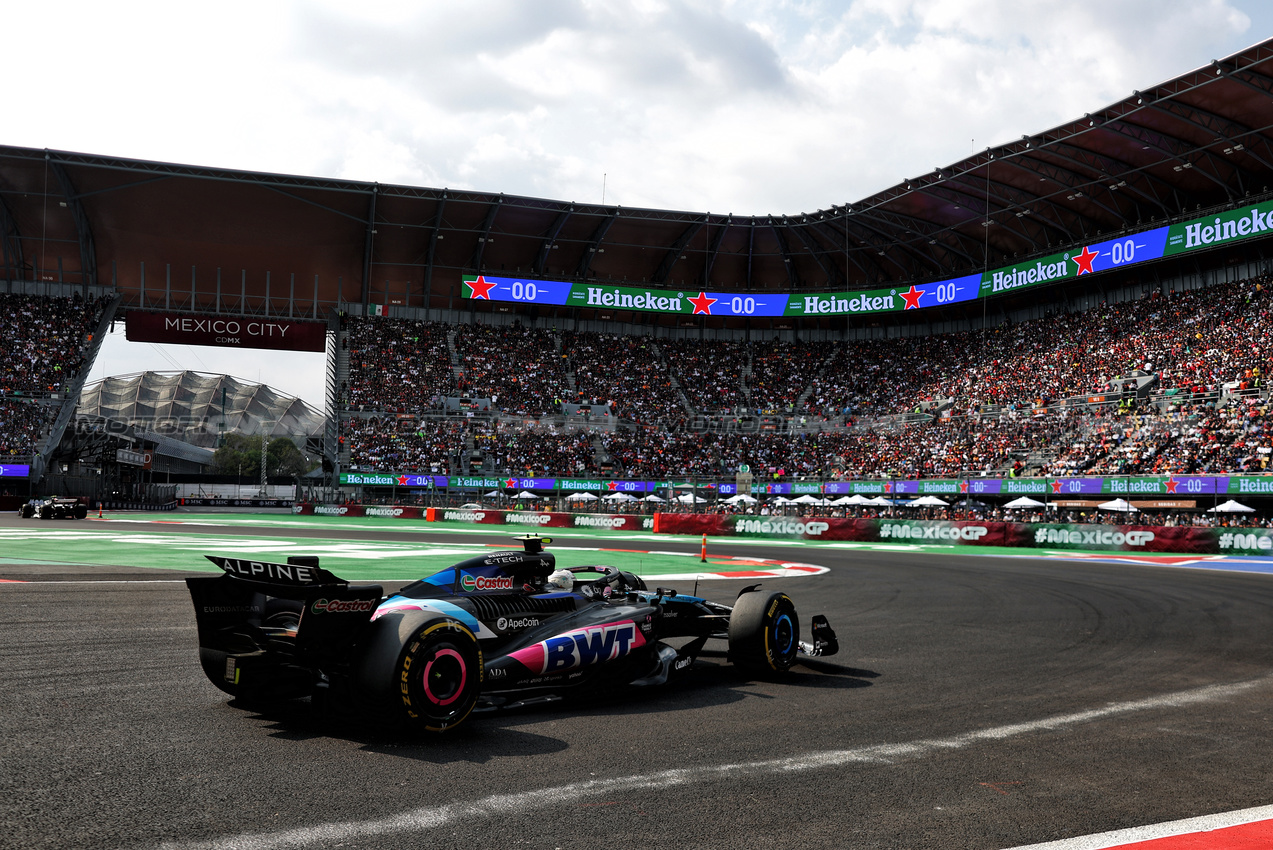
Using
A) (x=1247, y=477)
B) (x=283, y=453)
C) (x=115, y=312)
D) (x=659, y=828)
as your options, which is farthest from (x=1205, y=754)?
(x=283, y=453)

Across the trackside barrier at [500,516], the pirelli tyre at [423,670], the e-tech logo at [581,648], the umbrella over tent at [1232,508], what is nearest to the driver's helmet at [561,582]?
the e-tech logo at [581,648]

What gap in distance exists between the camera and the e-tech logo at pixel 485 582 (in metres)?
7.06

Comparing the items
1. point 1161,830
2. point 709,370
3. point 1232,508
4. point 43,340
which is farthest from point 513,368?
point 1161,830

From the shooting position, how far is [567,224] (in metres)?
57.8

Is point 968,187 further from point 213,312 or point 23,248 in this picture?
point 23,248

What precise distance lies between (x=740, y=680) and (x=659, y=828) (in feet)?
12.9

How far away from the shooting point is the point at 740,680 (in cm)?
795

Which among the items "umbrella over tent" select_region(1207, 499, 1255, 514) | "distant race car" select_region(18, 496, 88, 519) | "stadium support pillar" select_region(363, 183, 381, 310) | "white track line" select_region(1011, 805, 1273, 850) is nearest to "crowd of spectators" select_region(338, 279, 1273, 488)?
"stadium support pillar" select_region(363, 183, 381, 310)

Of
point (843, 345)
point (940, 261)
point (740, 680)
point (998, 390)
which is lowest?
point (740, 680)

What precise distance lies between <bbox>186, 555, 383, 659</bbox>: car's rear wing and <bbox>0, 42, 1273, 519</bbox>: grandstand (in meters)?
38.2

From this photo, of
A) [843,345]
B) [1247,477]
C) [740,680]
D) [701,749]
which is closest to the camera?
[701,749]

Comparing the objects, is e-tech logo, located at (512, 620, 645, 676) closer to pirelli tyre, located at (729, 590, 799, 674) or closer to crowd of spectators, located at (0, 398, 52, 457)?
pirelli tyre, located at (729, 590, 799, 674)

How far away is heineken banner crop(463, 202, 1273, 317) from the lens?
151 ft

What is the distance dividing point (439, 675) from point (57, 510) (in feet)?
130
